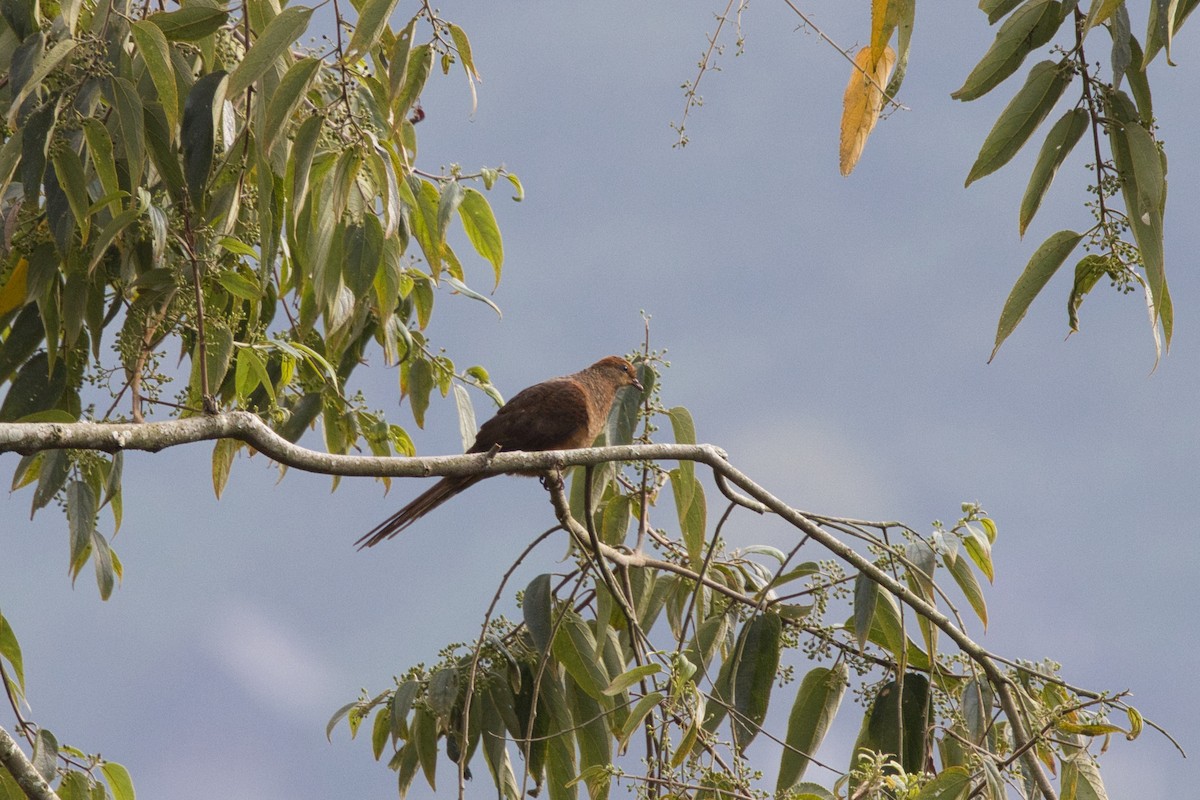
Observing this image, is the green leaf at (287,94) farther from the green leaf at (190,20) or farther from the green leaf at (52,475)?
the green leaf at (52,475)

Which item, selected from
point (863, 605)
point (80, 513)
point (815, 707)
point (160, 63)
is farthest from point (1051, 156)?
point (80, 513)

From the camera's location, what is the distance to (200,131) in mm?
2340

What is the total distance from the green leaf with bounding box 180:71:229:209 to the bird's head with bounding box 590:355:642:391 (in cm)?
263

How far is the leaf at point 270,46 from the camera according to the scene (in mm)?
2225

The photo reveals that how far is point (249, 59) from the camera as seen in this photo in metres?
2.24

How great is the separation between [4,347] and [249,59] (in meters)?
1.35

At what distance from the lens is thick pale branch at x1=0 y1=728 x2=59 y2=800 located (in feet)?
8.29

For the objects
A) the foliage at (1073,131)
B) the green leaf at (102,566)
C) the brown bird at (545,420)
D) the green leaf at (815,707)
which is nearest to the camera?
the foliage at (1073,131)

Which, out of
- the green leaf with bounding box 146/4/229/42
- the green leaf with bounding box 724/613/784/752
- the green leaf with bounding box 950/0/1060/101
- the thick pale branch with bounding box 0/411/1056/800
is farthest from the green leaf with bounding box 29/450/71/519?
the green leaf with bounding box 950/0/1060/101

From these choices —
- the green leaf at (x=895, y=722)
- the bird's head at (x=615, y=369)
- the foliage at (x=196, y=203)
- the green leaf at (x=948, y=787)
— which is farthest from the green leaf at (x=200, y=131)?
the bird's head at (x=615, y=369)

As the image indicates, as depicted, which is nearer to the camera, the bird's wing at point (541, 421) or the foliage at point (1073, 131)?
the foliage at point (1073, 131)

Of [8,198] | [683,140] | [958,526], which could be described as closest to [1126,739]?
[958,526]

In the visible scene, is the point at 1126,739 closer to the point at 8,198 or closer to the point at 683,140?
the point at 683,140

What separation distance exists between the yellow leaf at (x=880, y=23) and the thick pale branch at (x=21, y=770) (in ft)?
7.42
